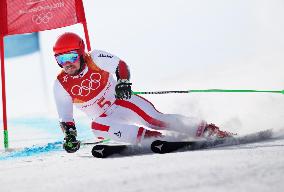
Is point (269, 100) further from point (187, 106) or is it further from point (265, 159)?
point (265, 159)

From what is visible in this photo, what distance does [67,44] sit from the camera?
372 centimetres

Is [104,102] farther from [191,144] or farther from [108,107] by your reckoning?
[191,144]

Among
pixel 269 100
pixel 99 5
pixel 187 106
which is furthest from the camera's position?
pixel 99 5

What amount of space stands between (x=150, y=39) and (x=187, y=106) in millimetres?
7476

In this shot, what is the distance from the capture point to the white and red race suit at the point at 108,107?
3.82 meters

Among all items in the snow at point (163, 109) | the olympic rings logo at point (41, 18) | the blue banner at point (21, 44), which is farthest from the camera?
the blue banner at point (21, 44)

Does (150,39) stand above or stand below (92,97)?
above

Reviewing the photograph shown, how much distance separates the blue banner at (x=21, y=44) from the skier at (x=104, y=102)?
3236mm

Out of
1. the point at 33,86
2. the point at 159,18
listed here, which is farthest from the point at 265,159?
the point at 159,18

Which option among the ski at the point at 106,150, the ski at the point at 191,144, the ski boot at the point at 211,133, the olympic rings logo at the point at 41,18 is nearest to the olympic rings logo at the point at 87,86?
the ski at the point at 106,150

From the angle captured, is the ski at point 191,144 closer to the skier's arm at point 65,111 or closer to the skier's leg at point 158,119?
the skier's leg at point 158,119

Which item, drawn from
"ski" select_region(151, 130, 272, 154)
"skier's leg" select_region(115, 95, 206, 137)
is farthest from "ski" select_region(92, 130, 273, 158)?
"skier's leg" select_region(115, 95, 206, 137)

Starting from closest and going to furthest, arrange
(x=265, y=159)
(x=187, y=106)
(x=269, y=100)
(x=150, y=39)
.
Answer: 1. (x=265, y=159)
2. (x=187, y=106)
3. (x=269, y=100)
4. (x=150, y=39)

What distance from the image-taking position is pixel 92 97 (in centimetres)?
398
